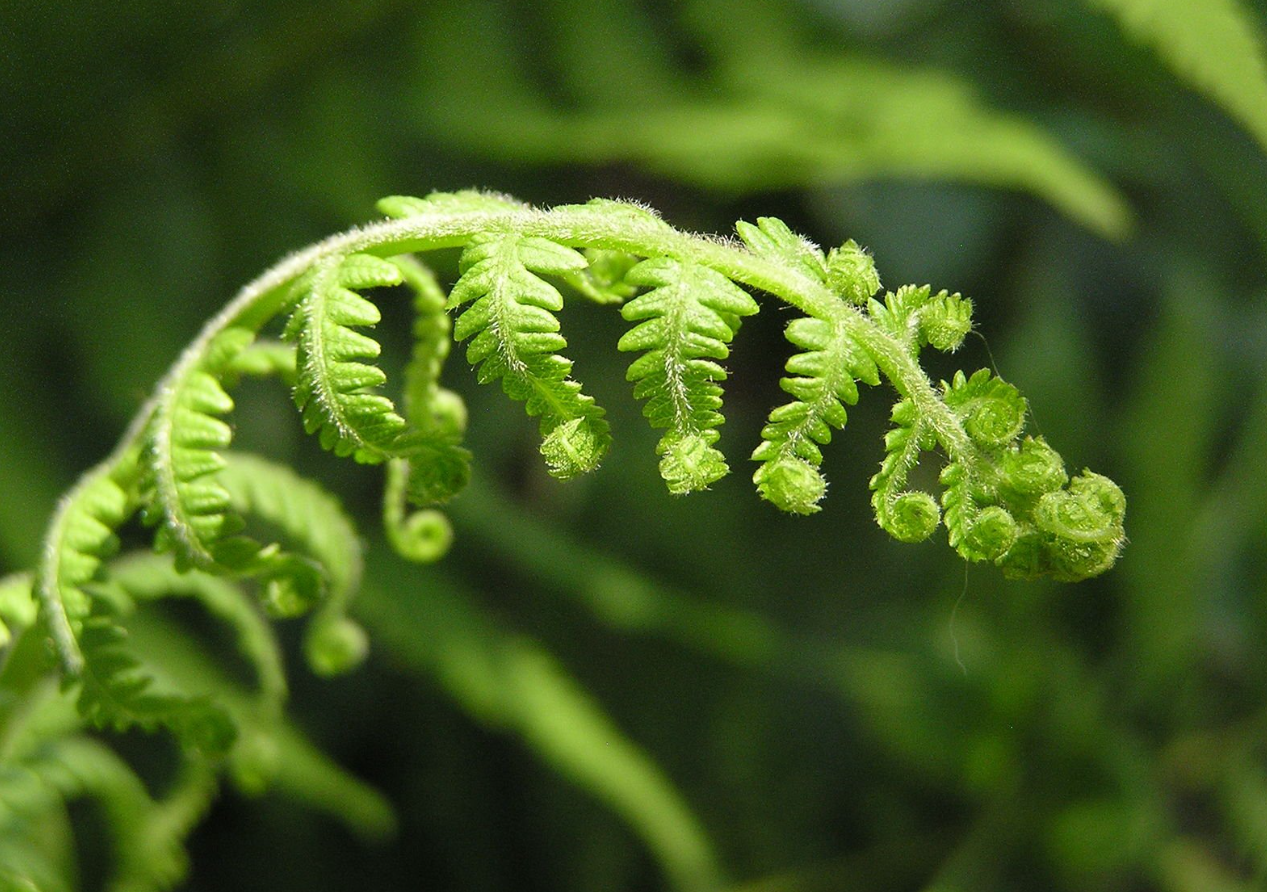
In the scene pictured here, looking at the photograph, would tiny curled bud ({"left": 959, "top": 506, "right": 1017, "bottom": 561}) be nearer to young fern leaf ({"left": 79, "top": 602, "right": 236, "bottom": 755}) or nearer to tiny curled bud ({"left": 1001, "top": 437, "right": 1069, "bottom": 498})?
tiny curled bud ({"left": 1001, "top": 437, "right": 1069, "bottom": 498})

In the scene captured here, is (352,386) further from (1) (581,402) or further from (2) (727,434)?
(2) (727,434)

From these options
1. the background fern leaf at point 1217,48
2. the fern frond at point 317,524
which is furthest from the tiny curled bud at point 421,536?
the background fern leaf at point 1217,48

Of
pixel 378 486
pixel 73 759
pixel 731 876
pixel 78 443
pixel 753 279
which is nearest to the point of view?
pixel 753 279

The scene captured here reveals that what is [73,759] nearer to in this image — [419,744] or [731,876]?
[419,744]

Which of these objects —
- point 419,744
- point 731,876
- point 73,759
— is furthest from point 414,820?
point 73,759

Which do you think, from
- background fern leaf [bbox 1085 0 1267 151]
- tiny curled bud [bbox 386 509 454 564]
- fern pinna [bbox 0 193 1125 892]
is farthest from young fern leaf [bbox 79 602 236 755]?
background fern leaf [bbox 1085 0 1267 151]

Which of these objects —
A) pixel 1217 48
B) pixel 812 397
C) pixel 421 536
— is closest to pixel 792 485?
pixel 812 397

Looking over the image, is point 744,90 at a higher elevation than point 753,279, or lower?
higher

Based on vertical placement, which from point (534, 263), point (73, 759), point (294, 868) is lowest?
point (294, 868)
